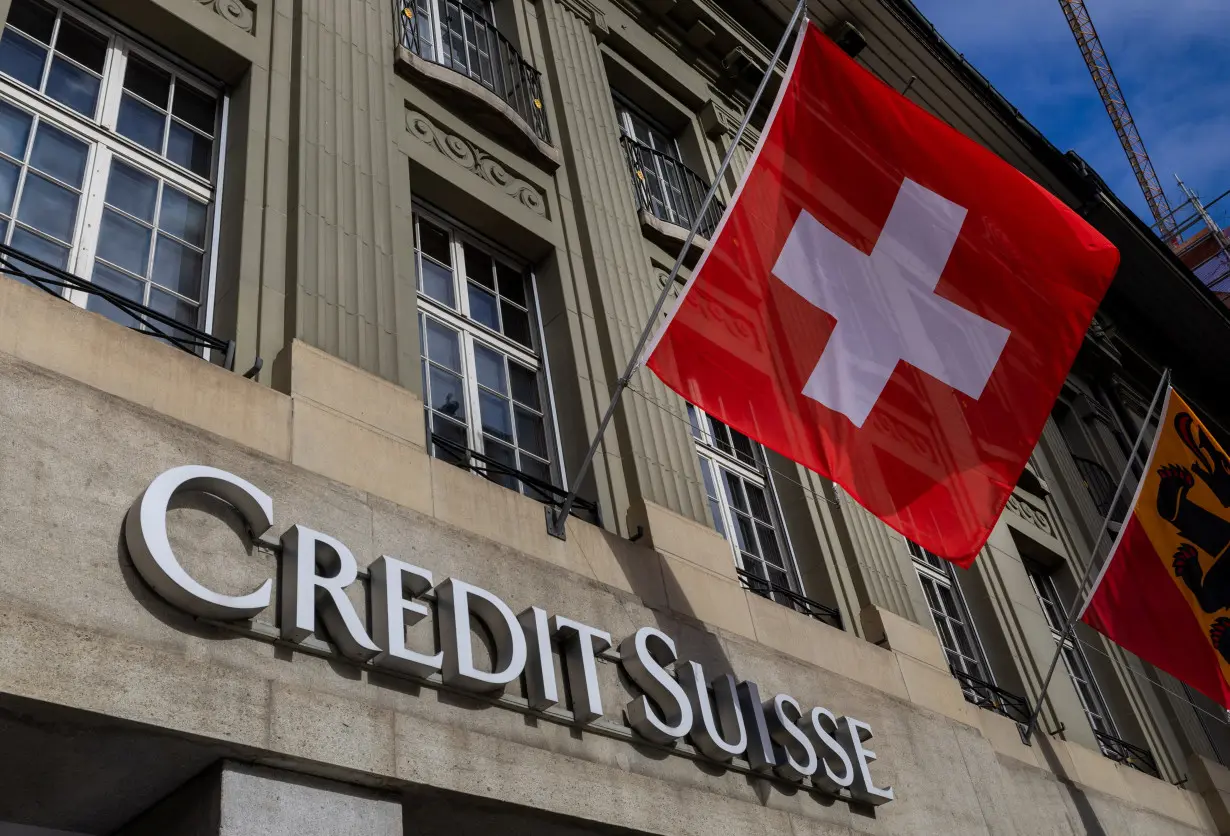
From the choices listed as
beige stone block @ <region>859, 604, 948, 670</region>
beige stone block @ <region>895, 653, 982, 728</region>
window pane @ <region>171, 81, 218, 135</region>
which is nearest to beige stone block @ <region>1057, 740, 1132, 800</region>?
beige stone block @ <region>895, 653, 982, 728</region>

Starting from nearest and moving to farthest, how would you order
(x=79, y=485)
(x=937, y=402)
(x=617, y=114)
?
(x=79, y=485) < (x=937, y=402) < (x=617, y=114)

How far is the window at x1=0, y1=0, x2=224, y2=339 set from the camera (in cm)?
638

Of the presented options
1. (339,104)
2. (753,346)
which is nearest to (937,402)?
(753,346)

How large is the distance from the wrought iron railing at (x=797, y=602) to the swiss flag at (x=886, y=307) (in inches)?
76.3

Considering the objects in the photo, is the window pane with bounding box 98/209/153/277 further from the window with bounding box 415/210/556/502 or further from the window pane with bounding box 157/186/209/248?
the window with bounding box 415/210/556/502

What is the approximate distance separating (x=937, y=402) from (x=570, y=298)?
9.72 ft

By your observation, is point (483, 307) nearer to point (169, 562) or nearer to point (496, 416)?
point (496, 416)

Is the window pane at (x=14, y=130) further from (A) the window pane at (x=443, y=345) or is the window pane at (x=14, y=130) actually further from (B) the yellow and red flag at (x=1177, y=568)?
(B) the yellow and red flag at (x=1177, y=568)

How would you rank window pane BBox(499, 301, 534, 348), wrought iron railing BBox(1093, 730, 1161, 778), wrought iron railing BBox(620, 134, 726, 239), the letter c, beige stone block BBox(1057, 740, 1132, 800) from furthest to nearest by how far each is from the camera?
1. wrought iron railing BBox(1093, 730, 1161, 778)
2. wrought iron railing BBox(620, 134, 726, 239)
3. beige stone block BBox(1057, 740, 1132, 800)
4. window pane BBox(499, 301, 534, 348)
5. the letter c

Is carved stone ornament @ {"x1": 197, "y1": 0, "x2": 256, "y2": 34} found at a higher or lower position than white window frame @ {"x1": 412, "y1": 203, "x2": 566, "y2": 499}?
higher

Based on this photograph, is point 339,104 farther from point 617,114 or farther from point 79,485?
point 617,114

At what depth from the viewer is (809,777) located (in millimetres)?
7344

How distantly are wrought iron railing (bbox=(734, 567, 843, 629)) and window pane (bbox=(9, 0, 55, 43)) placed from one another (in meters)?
5.99

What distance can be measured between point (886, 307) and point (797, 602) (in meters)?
2.71
